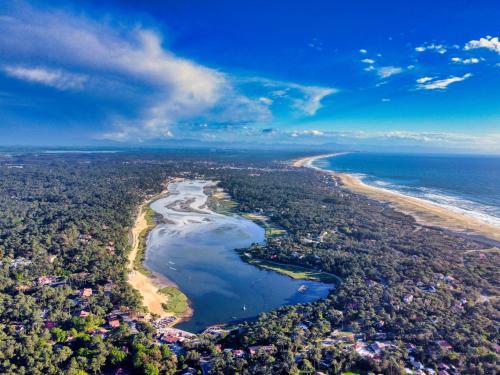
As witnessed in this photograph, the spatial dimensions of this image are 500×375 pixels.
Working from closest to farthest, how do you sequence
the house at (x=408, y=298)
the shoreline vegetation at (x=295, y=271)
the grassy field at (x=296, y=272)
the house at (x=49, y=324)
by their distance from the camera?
the house at (x=49, y=324), the house at (x=408, y=298), the shoreline vegetation at (x=295, y=271), the grassy field at (x=296, y=272)

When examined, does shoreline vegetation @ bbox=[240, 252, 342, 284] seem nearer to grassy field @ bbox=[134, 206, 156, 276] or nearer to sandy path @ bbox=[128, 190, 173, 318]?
sandy path @ bbox=[128, 190, 173, 318]

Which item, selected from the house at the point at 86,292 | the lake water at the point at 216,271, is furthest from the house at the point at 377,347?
the house at the point at 86,292

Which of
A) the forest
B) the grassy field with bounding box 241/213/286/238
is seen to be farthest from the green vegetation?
the forest

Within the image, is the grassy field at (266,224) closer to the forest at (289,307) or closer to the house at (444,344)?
the forest at (289,307)

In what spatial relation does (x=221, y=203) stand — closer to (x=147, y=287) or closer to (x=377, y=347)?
(x=147, y=287)

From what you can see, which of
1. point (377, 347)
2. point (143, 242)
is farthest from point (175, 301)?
point (143, 242)
